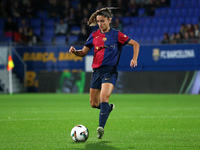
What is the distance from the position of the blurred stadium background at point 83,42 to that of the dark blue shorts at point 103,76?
14.3 m

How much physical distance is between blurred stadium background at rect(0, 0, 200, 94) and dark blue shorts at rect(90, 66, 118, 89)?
→ 14.3 m

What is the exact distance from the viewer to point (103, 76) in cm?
819

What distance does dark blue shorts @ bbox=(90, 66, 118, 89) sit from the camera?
8125mm

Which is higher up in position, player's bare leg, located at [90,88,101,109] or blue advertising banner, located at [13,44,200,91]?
player's bare leg, located at [90,88,101,109]

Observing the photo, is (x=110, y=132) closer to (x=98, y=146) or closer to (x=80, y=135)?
(x=80, y=135)

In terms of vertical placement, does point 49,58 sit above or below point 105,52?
below

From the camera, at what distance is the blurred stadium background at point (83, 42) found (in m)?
23.8

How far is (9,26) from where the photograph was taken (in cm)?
2867

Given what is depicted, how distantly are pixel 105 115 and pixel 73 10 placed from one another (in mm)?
22652

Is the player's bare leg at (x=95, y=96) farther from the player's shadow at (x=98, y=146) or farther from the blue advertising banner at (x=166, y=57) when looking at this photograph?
the blue advertising banner at (x=166, y=57)

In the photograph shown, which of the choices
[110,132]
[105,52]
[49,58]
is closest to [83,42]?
[49,58]

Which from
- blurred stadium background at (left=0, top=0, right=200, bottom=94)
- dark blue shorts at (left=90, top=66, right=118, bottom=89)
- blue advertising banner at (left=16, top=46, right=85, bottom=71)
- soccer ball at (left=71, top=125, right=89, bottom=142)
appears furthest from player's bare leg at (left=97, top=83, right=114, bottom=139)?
blue advertising banner at (left=16, top=46, right=85, bottom=71)

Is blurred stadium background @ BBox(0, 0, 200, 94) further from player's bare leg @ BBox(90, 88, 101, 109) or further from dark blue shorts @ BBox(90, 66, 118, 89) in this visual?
dark blue shorts @ BBox(90, 66, 118, 89)

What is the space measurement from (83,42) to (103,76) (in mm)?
16743
